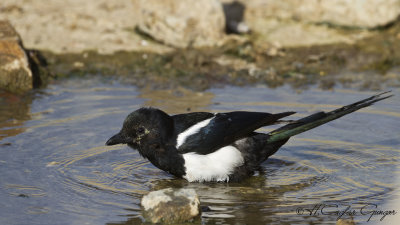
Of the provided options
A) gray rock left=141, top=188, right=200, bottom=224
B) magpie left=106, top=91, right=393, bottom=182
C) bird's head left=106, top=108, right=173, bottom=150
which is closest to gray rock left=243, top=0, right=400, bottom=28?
magpie left=106, top=91, right=393, bottom=182

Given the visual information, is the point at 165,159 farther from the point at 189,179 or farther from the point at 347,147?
the point at 347,147

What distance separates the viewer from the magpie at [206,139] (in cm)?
541

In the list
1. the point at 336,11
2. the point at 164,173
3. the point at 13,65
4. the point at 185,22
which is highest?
the point at 336,11

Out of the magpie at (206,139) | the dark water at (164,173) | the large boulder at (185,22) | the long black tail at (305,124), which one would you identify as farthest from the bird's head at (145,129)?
the large boulder at (185,22)

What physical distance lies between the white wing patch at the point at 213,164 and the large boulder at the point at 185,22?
4274mm

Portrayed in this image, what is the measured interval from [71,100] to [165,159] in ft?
9.84

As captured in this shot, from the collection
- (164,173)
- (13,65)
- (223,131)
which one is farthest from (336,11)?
(164,173)

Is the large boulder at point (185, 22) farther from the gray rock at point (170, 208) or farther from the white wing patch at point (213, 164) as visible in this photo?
the gray rock at point (170, 208)

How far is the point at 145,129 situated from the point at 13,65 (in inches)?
132

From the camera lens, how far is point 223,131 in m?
5.53

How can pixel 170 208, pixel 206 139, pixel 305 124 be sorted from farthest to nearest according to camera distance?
pixel 305 124
pixel 206 139
pixel 170 208

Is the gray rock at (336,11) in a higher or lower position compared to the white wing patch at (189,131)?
higher

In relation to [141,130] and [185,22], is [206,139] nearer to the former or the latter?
[141,130]

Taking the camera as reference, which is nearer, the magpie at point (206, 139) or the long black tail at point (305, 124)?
the magpie at point (206, 139)
